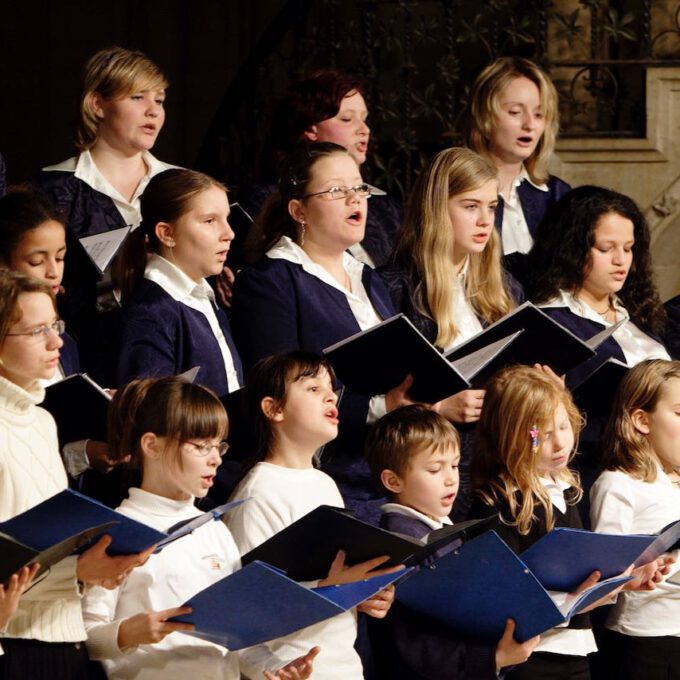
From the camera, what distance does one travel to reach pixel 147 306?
388cm

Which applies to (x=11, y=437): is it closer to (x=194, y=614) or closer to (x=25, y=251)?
(x=194, y=614)

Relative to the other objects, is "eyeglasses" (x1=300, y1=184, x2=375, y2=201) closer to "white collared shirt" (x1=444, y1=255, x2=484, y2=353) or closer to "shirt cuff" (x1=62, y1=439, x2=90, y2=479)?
"white collared shirt" (x1=444, y1=255, x2=484, y2=353)

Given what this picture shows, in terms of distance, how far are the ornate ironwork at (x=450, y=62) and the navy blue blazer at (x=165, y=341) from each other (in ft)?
7.79

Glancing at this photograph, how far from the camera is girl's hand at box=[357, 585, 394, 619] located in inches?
134

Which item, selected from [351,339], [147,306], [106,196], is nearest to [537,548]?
[351,339]

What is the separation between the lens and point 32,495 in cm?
313

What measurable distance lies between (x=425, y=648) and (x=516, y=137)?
203 centimetres

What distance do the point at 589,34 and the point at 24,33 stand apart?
3020 millimetres

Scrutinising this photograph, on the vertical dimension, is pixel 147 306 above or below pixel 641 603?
above

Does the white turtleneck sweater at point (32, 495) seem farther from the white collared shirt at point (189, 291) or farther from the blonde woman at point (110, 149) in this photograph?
the blonde woman at point (110, 149)

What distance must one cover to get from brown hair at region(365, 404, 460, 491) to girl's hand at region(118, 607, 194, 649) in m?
0.81

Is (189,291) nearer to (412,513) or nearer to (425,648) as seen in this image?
(412,513)

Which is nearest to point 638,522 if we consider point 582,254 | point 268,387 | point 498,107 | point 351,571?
point 582,254

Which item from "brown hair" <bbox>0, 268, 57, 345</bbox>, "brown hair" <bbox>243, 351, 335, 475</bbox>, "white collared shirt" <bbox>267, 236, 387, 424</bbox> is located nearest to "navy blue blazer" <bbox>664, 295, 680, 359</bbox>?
"white collared shirt" <bbox>267, 236, 387, 424</bbox>
